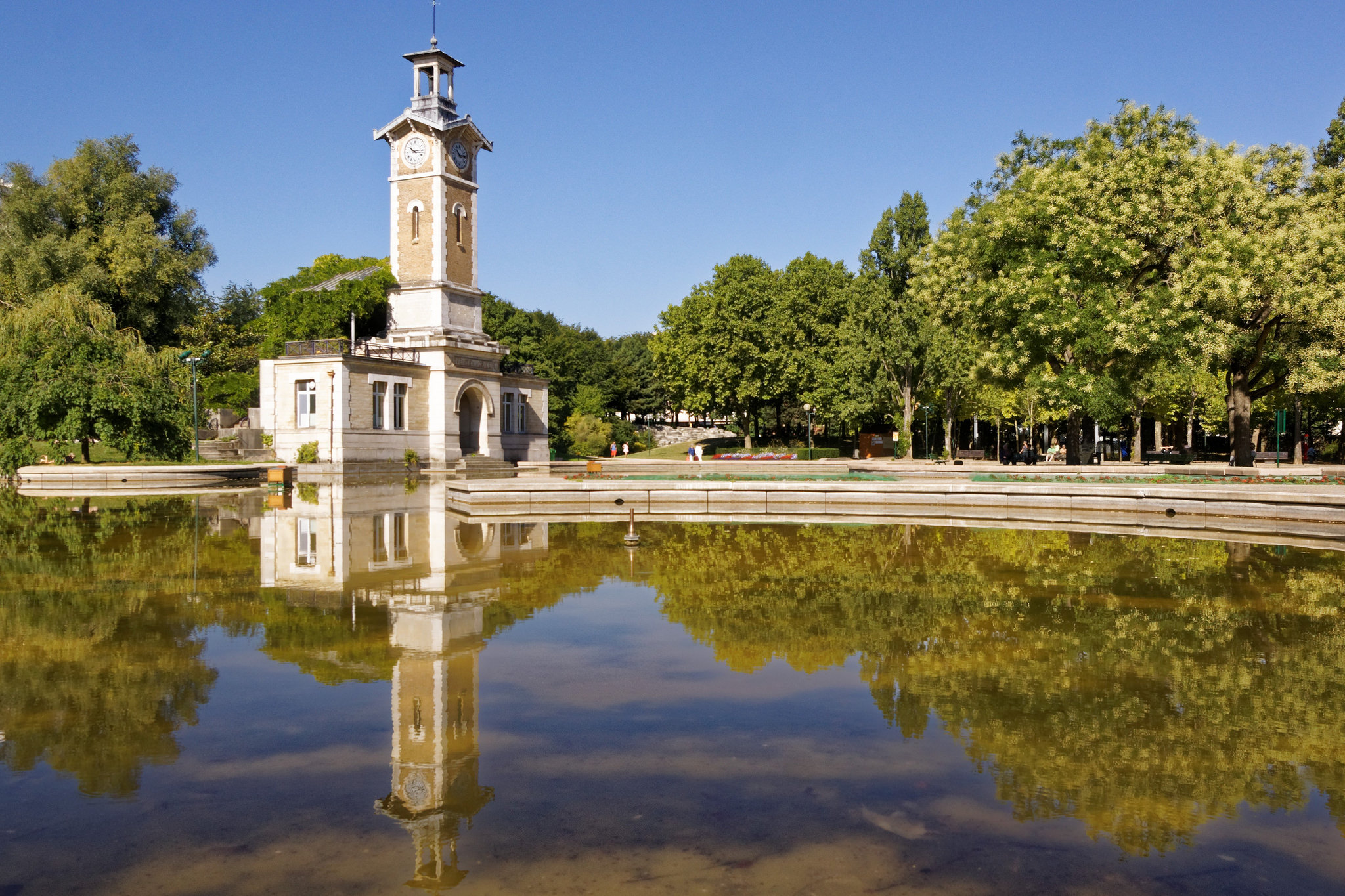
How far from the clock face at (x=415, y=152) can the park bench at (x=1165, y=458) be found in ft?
135

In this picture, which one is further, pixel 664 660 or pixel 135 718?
pixel 664 660

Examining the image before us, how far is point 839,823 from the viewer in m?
5.18

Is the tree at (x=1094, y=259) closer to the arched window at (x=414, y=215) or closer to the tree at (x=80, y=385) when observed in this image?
the arched window at (x=414, y=215)

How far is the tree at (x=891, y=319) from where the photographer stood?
172 feet

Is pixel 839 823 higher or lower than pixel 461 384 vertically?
lower

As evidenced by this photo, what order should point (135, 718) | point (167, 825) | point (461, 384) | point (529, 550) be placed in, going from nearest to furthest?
point (167, 825) < point (135, 718) < point (529, 550) < point (461, 384)

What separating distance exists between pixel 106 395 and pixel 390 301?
1533cm

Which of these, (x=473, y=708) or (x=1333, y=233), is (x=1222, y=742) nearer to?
(x=473, y=708)

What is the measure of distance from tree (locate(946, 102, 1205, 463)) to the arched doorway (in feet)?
90.9

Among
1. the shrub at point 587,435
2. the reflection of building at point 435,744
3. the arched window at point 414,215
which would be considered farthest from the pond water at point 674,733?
the shrub at point 587,435

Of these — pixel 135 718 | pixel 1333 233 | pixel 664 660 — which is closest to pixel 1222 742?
pixel 664 660

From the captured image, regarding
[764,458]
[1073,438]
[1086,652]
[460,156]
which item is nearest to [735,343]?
[764,458]

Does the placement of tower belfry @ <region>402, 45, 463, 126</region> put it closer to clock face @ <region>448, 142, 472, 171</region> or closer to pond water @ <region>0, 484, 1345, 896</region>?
clock face @ <region>448, 142, 472, 171</region>

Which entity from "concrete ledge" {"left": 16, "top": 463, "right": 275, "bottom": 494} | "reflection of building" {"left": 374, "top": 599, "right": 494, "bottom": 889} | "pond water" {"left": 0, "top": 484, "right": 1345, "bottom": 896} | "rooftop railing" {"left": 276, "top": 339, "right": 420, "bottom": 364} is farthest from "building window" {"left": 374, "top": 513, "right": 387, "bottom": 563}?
"rooftop railing" {"left": 276, "top": 339, "right": 420, "bottom": 364}
